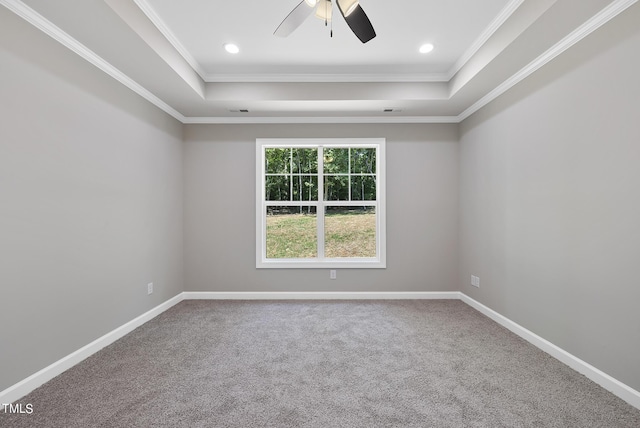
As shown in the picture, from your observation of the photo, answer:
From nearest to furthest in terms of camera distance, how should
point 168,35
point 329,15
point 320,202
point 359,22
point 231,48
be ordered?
1. point 359,22
2. point 329,15
3. point 168,35
4. point 231,48
5. point 320,202

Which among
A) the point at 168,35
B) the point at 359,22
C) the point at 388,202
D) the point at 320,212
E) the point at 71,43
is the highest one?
the point at 168,35

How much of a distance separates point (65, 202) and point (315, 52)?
2528 millimetres

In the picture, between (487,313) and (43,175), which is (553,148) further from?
(43,175)

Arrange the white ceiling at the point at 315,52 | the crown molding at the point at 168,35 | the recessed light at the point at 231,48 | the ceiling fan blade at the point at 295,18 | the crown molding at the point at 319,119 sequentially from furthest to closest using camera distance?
the crown molding at the point at 319,119 < the recessed light at the point at 231,48 < the crown molding at the point at 168,35 < the white ceiling at the point at 315,52 < the ceiling fan blade at the point at 295,18

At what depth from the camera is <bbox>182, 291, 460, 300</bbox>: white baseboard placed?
3951mm

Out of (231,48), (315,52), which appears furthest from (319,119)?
(231,48)

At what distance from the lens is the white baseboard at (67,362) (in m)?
1.81

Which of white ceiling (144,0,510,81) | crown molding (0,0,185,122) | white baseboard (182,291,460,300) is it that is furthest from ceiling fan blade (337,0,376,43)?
white baseboard (182,291,460,300)

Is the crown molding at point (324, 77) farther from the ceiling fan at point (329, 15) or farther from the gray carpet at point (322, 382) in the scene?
the gray carpet at point (322, 382)

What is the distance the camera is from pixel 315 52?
285 centimetres

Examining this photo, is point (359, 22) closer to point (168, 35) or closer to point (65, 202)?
point (168, 35)

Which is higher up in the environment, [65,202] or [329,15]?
[329,15]

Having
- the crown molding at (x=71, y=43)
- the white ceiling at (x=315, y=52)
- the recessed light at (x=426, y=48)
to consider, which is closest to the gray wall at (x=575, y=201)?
the white ceiling at (x=315, y=52)

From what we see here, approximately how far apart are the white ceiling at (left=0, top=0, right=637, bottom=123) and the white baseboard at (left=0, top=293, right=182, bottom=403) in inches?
93.5
